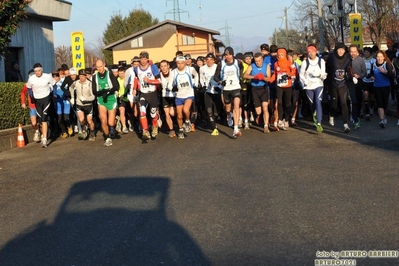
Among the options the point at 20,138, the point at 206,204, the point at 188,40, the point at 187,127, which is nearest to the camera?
the point at 206,204

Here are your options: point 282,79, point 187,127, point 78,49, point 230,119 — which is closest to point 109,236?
point 282,79

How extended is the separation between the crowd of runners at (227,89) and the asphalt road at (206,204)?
1.69 meters

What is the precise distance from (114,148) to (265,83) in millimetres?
3960

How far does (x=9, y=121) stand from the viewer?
16953 millimetres

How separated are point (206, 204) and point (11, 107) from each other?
10.8 m

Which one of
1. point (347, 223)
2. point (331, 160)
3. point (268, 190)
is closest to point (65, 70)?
point (331, 160)

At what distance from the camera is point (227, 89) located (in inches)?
584

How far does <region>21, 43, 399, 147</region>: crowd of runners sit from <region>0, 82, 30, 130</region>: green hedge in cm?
56

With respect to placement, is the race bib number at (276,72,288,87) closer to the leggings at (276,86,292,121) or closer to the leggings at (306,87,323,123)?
the leggings at (276,86,292,121)

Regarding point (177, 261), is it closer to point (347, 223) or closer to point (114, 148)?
point (347, 223)

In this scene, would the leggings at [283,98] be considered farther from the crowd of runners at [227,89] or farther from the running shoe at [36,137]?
the running shoe at [36,137]

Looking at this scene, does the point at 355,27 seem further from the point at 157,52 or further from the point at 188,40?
the point at 157,52

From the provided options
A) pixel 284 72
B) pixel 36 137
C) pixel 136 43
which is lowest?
pixel 36 137

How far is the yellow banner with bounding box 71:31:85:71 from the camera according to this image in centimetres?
2278
